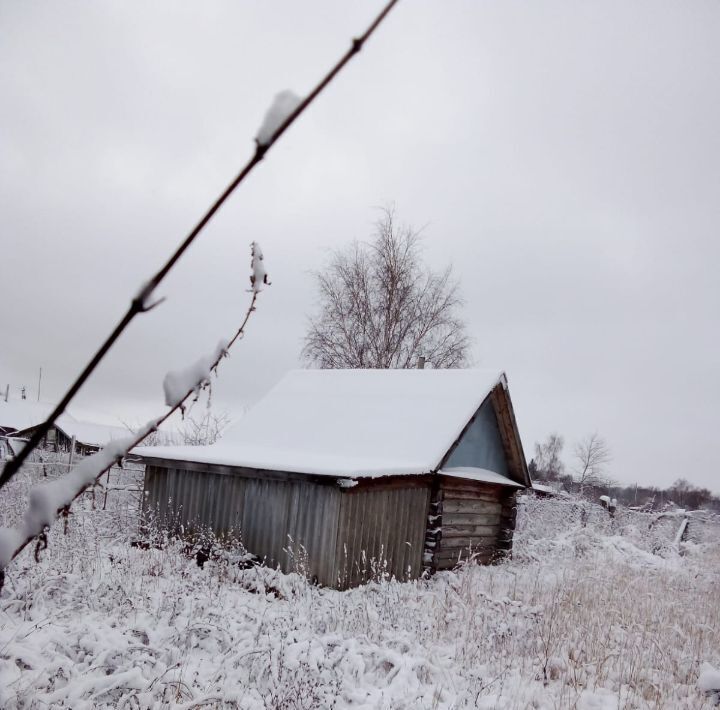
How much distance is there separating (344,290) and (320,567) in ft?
49.9

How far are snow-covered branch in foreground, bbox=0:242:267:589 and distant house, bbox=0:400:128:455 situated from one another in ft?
131

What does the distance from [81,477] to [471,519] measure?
12.0m

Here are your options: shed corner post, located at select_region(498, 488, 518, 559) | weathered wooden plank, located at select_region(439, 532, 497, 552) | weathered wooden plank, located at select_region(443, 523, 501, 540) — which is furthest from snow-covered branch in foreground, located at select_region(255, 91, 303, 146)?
shed corner post, located at select_region(498, 488, 518, 559)

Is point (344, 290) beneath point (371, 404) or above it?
above

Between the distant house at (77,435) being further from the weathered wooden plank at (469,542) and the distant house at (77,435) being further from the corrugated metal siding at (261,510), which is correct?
the weathered wooden plank at (469,542)

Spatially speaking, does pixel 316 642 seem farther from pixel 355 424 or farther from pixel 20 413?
pixel 20 413

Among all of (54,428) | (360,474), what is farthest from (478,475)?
(54,428)

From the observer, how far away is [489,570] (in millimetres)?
10969

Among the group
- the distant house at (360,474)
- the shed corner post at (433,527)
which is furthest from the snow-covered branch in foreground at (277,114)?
the shed corner post at (433,527)

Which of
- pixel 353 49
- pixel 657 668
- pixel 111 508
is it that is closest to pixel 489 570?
pixel 657 668

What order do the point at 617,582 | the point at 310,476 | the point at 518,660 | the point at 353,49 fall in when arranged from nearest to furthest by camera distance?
the point at 353,49 → the point at 518,660 → the point at 310,476 → the point at 617,582

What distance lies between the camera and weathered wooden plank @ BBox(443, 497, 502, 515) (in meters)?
11.0

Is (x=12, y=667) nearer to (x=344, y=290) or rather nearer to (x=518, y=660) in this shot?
(x=518, y=660)

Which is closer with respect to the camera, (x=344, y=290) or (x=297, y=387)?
(x=297, y=387)
